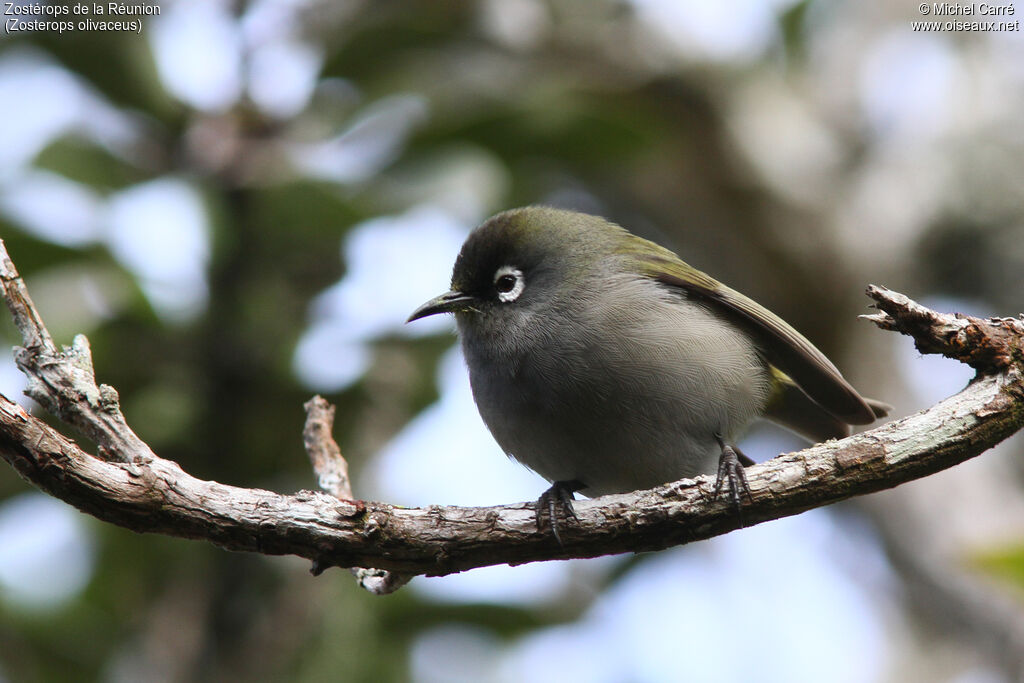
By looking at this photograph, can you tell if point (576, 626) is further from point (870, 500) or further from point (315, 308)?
point (870, 500)

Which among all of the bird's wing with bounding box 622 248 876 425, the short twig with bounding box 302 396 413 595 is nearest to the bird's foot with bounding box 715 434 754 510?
the short twig with bounding box 302 396 413 595

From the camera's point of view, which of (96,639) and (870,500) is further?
(870,500)

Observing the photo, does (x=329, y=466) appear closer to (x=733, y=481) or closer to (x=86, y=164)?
(x=733, y=481)

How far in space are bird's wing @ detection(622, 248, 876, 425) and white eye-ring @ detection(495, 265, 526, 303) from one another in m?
0.63

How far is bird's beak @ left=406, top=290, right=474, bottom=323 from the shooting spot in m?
5.43

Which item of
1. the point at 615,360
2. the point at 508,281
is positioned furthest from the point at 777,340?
the point at 508,281

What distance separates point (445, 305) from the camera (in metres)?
5.48

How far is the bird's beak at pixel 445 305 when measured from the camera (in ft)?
17.8

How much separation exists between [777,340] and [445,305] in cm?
184

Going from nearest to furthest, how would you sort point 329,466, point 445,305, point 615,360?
point 329,466
point 615,360
point 445,305

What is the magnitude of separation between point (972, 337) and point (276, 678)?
11.4 feet

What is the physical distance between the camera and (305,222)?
491 centimetres

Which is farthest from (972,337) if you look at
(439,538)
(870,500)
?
(870,500)

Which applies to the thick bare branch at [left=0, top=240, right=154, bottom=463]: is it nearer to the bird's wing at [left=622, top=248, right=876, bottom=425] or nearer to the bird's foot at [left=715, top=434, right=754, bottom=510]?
the bird's foot at [left=715, top=434, right=754, bottom=510]
